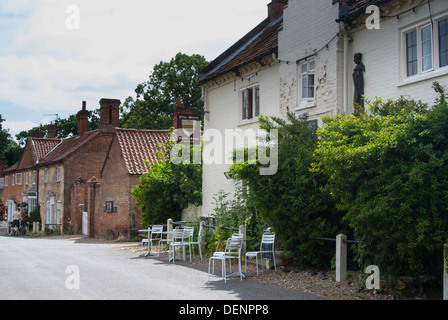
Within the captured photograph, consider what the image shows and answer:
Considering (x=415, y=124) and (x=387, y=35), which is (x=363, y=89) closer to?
(x=387, y=35)

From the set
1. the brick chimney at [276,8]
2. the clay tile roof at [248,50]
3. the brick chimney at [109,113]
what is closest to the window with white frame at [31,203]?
the brick chimney at [109,113]

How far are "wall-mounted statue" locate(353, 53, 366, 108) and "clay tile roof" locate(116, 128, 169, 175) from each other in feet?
51.6

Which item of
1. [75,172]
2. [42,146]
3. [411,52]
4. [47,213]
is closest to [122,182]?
[75,172]

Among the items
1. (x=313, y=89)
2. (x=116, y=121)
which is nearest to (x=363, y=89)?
(x=313, y=89)

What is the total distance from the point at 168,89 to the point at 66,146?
12981 millimetres

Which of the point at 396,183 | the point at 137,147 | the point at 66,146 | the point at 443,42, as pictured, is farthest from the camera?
the point at 66,146

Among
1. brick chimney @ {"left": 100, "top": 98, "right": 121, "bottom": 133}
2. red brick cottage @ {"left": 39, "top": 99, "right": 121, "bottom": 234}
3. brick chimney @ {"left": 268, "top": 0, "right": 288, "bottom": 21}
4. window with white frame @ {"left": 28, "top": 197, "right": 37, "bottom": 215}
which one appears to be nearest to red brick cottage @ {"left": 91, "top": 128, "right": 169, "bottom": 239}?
brick chimney @ {"left": 100, "top": 98, "right": 121, "bottom": 133}

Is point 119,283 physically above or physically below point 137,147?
below

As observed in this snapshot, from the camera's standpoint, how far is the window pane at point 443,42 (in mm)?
12031

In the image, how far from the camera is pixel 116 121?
38.1m

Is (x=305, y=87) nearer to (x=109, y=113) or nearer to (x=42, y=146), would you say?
(x=109, y=113)

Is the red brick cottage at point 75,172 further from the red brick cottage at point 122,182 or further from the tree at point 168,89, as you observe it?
the tree at point 168,89

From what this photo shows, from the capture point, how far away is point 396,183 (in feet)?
30.3
